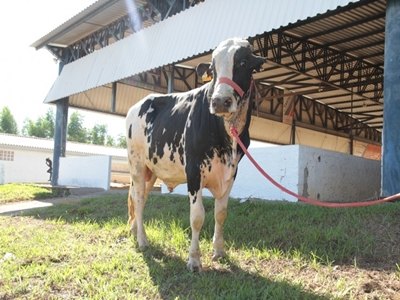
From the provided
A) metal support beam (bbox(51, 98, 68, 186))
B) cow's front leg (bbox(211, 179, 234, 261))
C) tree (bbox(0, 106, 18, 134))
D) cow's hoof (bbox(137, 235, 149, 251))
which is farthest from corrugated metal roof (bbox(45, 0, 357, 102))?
tree (bbox(0, 106, 18, 134))

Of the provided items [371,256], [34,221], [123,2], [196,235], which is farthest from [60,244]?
[123,2]

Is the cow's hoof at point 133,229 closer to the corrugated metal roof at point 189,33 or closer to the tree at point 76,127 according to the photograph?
the corrugated metal roof at point 189,33

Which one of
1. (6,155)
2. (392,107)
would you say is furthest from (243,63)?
(6,155)

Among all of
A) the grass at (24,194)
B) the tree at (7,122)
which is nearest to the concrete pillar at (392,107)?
the grass at (24,194)

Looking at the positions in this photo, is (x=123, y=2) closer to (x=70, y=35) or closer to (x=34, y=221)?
(x=70, y=35)

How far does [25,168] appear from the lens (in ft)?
103

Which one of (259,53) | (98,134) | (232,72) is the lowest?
(232,72)

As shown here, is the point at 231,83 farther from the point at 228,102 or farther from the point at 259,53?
the point at 259,53

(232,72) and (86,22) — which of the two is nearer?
(232,72)

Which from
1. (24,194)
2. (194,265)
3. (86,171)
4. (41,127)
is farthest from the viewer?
(41,127)

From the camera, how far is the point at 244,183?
34.0 feet

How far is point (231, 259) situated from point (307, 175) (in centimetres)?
498

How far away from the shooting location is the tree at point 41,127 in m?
70.8

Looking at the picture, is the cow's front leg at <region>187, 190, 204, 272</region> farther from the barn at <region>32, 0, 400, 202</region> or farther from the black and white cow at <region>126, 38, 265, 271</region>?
the barn at <region>32, 0, 400, 202</region>
